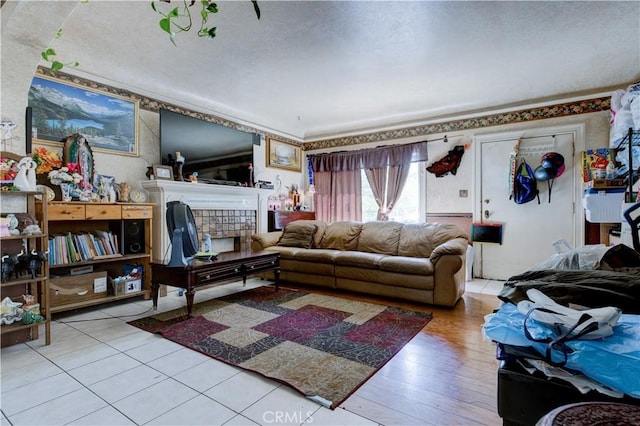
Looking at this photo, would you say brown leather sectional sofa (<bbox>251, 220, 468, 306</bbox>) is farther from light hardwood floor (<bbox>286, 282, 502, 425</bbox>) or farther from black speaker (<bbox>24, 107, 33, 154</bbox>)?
black speaker (<bbox>24, 107, 33, 154</bbox>)

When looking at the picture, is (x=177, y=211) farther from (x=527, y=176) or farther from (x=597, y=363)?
(x=527, y=176)

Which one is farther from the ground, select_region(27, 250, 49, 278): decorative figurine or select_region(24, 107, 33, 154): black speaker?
select_region(24, 107, 33, 154): black speaker

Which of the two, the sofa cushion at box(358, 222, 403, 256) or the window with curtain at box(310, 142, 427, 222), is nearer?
the sofa cushion at box(358, 222, 403, 256)

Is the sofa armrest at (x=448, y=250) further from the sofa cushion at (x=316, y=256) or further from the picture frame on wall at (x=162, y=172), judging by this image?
the picture frame on wall at (x=162, y=172)

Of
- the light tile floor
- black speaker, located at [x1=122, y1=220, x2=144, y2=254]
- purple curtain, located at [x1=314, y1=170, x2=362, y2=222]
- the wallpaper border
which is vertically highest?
the wallpaper border

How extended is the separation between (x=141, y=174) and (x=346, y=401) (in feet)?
11.3

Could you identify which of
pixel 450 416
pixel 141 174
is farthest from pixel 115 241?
pixel 450 416

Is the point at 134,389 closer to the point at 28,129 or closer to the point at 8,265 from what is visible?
the point at 8,265

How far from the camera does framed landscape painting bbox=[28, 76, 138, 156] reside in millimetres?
2959

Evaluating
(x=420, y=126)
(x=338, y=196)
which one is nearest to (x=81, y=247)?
(x=338, y=196)

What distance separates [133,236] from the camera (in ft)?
11.3

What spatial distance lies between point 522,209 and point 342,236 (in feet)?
8.41

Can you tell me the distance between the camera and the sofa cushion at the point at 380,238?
159 inches

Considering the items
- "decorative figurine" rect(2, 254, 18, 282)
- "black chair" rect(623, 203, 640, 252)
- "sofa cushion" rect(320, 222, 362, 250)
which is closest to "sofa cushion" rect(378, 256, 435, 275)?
"sofa cushion" rect(320, 222, 362, 250)
